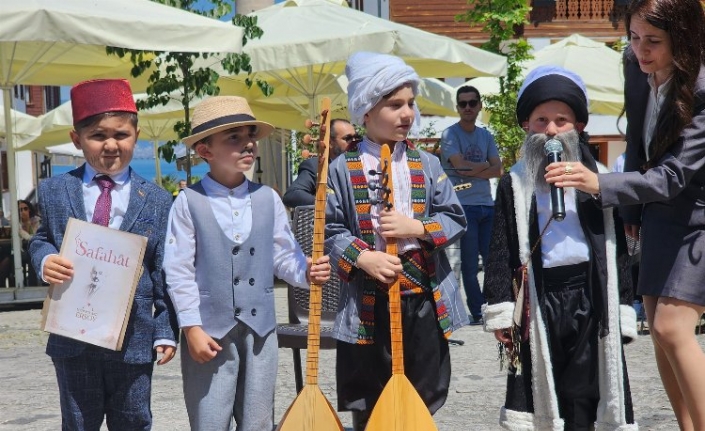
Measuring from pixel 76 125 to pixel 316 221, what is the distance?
0.89 metres

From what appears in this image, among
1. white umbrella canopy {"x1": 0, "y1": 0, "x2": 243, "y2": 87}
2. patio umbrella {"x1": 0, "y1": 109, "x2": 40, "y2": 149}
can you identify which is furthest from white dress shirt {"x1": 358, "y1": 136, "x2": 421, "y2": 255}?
patio umbrella {"x1": 0, "y1": 109, "x2": 40, "y2": 149}

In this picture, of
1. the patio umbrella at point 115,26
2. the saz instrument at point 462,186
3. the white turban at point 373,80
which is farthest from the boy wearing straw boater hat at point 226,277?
the saz instrument at point 462,186

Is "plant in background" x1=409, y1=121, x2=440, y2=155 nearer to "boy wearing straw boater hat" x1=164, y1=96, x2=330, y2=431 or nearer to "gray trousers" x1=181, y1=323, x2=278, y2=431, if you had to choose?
"boy wearing straw boater hat" x1=164, y1=96, x2=330, y2=431

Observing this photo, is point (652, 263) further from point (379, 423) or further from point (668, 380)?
point (379, 423)

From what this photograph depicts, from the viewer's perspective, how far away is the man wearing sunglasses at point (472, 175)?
870cm

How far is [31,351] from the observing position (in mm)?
7883

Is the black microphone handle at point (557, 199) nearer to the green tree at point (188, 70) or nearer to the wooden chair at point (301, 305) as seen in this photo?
the wooden chair at point (301, 305)

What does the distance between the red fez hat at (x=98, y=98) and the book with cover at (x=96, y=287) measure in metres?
0.40

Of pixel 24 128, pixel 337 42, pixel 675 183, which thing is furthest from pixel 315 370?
pixel 24 128

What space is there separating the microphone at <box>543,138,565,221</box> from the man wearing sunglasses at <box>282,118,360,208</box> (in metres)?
3.51

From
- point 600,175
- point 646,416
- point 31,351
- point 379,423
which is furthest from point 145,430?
point 31,351

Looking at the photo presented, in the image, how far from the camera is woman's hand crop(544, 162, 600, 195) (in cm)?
349

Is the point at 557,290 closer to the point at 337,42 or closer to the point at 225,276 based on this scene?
the point at 225,276

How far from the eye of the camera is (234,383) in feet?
12.4
